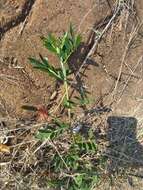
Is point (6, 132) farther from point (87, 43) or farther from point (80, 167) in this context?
point (87, 43)

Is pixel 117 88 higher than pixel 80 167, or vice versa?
pixel 117 88

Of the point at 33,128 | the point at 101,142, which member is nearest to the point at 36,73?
the point at 33,128

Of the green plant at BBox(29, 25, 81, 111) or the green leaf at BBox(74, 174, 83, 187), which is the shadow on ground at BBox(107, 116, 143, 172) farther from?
the green plant at BBox(29, 25, 81, 111)

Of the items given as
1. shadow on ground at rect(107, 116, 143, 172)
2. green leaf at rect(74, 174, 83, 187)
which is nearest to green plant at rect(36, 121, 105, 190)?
green leaf at rect(74, 174, 83, 187)

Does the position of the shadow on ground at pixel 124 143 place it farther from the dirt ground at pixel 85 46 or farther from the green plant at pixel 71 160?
the green plant at pixel 71 160

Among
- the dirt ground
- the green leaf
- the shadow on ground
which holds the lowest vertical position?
the green leaf

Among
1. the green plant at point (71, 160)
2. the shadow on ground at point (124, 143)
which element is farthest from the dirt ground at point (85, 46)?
the green plant at point (71, 160)
